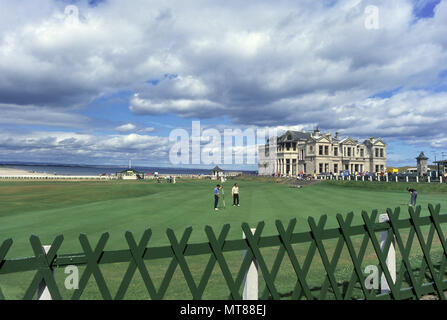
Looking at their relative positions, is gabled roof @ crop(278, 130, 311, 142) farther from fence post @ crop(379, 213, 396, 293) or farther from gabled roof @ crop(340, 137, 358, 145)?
fence post @ crop(379, 213, 396, 293)

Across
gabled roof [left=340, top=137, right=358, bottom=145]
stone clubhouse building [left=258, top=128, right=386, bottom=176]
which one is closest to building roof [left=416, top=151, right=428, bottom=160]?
stone clubhouse building [left=258, top=128, right=386, bottom=176]

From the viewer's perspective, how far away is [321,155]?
93062 millimetres

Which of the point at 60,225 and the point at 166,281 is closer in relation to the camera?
the point at 166,281

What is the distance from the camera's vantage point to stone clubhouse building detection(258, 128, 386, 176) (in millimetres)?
93688

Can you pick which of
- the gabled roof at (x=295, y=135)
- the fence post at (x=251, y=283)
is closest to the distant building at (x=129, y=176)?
the gabled roof at (x=295, y=135)

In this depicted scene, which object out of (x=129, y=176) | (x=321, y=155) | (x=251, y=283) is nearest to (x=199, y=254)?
(x=251, y=283)

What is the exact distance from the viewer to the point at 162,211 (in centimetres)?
2170

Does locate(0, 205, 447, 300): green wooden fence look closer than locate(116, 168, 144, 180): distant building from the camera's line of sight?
Yes

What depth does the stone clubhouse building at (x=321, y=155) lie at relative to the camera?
93.7 m

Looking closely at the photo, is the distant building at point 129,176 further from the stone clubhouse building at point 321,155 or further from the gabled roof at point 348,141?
the gabled roof at point 348,141

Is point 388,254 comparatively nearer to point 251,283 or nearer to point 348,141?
point 251,283
